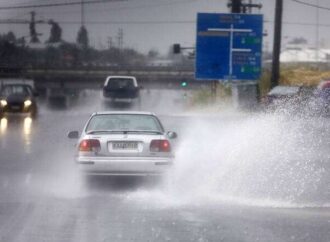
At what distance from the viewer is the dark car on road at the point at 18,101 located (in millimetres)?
45438

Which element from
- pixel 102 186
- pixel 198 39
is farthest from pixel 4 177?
pixel 198 39

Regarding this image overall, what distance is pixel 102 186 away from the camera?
16547 mm

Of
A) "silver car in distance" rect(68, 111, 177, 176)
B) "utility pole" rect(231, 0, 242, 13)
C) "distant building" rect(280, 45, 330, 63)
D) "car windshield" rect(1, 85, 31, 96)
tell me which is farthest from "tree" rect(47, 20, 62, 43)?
"silver car in distance" rect(68, 111, 177, 176)

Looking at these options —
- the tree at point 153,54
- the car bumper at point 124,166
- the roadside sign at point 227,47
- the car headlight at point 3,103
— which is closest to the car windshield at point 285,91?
the roadside sign at point 227,47

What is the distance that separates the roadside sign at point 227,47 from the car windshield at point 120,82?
4932mm

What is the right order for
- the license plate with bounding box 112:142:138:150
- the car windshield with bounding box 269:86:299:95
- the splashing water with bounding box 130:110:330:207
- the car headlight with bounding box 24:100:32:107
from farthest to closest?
the car headlight with bounding box 24:100:32:107 < the car windshield with bounding box 269:86:299:95 < the license plate with bounding box 112:142:138:150 < the splashing water with bounding box 130:110:330:207

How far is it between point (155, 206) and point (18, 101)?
32.6m

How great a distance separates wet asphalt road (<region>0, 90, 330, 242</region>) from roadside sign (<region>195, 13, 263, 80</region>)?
25639 millimetres

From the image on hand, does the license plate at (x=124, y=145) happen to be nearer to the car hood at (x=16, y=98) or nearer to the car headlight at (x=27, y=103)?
the car headlight at (x=27, y=103)

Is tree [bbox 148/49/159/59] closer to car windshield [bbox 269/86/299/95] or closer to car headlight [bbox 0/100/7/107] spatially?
car headlight [bbox 0/100/7/107]

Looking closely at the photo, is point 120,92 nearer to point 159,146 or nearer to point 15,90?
point 15,90

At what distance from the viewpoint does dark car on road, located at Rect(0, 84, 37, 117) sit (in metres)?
45.4

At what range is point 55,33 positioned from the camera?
8431 cm

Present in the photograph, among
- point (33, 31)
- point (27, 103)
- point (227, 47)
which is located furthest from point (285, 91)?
point (33, 31)
